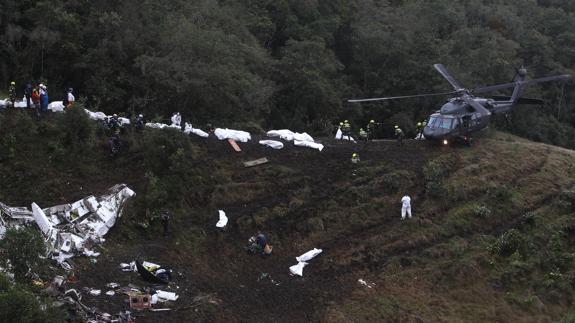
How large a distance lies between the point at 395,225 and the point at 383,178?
249cm

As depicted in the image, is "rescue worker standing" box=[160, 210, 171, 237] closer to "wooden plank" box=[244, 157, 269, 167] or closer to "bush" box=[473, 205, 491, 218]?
"wooden plank" box=[244, 157, 269, 167]

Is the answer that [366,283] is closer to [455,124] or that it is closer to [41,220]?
[41,220]

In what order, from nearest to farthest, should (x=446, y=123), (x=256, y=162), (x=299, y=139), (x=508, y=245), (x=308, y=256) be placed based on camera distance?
(x=308, y=256) < (x=508, y=245) < (x=256, y=162) < (x=299, y=139) < (x=446, y=123)

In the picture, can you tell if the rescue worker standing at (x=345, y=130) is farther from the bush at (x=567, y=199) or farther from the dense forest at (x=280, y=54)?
the bush at (x=567, y=199)

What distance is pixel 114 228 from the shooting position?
65.5ft

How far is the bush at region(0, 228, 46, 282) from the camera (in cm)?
1424

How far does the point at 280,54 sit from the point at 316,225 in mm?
23215

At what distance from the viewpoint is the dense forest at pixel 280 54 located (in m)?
30.0

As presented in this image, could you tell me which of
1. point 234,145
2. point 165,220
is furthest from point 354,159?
point 165,220

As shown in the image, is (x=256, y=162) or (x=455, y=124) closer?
(x=256, y=162)

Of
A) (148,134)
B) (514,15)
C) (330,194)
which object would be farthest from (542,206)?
(514,15)

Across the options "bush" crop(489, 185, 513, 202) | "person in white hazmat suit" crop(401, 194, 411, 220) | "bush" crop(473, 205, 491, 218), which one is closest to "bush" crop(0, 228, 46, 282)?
"person in white hazmat suit" crop(401, 194, 411, 220)

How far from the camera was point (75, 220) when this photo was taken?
63.3 feet

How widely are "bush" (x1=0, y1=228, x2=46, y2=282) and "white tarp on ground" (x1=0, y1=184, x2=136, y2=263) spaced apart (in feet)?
9.21
